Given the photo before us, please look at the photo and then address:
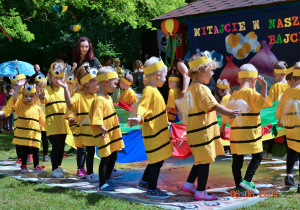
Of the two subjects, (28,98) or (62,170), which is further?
(28,98)

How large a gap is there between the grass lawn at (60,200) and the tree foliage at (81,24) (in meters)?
8.36

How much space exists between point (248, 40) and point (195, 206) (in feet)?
19.0

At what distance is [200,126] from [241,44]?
5235mm

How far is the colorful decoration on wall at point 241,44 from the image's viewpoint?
959cm

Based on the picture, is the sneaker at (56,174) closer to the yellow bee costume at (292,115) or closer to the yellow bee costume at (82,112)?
the yellow bee costume at (82,112)

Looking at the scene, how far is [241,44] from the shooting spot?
32.1 ft

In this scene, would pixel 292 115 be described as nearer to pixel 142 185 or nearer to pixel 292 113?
pixel 292 113

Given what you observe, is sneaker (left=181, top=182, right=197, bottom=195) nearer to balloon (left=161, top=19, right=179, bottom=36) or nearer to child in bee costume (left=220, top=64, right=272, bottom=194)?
child in bee costume (left=220, top=64, right=272, bottom=194)

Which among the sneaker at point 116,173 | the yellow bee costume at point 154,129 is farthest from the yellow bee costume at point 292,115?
the sneaker at point 116,173

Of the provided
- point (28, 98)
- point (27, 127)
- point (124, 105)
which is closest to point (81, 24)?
point (124, 105)

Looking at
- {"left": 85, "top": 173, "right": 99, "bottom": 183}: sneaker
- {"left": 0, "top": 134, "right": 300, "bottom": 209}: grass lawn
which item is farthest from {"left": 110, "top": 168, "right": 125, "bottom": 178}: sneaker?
{"left": 0, "top": 134, "right": 300, "bottom": 209}: grass lawn

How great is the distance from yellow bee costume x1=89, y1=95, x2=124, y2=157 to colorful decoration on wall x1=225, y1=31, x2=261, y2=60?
4917mm

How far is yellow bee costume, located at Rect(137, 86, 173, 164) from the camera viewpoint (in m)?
5.18

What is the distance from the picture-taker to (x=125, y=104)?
27.8 feet
